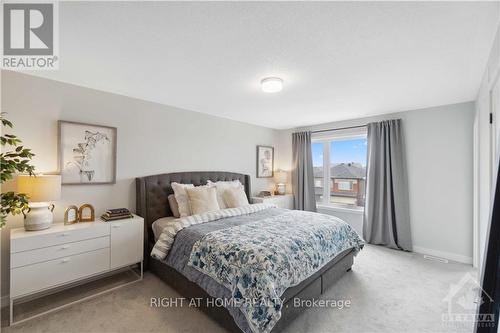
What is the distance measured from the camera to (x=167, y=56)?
6.24ft

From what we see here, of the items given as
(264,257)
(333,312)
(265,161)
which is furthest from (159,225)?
(265,161)

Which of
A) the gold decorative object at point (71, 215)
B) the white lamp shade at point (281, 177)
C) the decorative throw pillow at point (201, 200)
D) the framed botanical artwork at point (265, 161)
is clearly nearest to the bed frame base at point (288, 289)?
the decorative throw pillow at point (201, 200)

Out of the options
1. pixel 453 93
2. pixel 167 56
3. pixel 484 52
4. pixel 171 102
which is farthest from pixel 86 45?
pixel 453 93

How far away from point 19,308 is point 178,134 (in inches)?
103

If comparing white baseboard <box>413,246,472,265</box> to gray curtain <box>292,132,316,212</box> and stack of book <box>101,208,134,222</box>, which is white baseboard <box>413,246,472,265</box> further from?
stack of book <box>101,208,134,222</box>

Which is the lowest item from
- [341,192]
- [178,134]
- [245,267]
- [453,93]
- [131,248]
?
[131,248]

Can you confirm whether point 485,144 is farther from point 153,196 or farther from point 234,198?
point 153,196

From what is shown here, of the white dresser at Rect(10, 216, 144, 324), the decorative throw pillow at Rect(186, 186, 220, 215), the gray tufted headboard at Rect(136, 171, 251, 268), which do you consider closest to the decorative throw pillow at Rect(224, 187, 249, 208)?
the decorative throw pillow at Rect(186, 186, 220, 215)

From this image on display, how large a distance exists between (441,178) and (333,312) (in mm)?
2750

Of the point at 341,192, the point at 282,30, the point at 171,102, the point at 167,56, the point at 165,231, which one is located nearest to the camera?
the point at 282,30

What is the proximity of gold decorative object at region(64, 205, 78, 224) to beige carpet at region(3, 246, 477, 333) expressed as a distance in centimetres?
86

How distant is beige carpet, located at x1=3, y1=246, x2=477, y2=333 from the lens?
6.07 ft

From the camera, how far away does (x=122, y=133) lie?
2887mm

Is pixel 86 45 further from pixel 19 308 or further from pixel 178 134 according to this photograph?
pixel 19 308
